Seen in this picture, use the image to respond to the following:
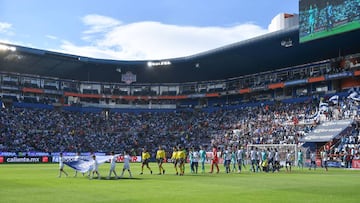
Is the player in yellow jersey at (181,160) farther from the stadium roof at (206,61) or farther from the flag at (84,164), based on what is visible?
the stadium roof at (206,61)

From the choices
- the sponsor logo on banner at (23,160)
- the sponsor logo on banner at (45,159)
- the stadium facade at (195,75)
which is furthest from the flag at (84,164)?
the stadium facade at (195,75)

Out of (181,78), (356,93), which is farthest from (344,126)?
(181,78)

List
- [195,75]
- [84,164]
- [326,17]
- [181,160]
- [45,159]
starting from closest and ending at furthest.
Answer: [84,164]
[181,160]
[326,17]
[45,159]
[195,75]

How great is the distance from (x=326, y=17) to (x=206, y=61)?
30.4m

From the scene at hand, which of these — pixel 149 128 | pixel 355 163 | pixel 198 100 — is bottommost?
pixel 355 163

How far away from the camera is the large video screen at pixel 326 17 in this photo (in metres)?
53.3

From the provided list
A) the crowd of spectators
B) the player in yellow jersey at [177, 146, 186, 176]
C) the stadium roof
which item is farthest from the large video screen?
the player in yellow jersey at [177, 146, 186, 176]

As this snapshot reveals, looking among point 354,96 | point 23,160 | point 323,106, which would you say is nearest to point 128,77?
point 23,160

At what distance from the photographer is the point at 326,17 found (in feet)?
183

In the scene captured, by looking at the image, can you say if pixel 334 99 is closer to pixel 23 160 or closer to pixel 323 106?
pixel 323 106

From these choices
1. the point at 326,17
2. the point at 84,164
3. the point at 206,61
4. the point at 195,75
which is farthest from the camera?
the point at 195,75

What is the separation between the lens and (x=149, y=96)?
96.7 metres

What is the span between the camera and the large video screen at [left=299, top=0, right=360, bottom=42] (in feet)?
175

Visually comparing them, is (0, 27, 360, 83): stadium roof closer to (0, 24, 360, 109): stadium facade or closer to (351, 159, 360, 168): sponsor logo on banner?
(0, 24, 360, 109): stadium facade
